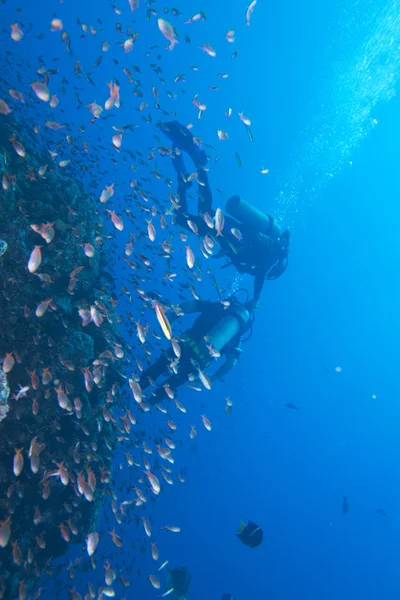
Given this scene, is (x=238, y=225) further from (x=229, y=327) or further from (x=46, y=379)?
(x=46, y=379)

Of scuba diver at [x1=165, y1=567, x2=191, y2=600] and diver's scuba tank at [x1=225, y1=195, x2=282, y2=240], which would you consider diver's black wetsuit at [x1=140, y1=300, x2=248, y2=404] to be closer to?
diver's scuba tank at [x1=225, y1=195, x2=282, y2=240]

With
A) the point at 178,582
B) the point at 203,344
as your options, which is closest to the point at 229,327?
the point at 203,344

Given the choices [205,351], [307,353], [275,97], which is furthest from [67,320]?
[307,353]

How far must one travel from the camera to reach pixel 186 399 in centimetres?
3856

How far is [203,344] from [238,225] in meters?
3.58

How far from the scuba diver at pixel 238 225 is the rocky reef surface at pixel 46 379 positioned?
2.64 metres

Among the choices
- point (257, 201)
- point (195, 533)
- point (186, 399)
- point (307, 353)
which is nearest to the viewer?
point (195, 533)

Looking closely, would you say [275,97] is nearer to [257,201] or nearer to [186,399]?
[257,201]

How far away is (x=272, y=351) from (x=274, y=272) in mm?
48946

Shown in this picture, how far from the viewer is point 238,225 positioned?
29.6ft

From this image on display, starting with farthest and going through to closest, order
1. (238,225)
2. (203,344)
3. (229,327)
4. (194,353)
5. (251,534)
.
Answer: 1. (238,225)
2. (229,327)
3. (203,344)
4. (194,353)
5. (251,534)

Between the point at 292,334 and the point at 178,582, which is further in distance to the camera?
the point at 292,334

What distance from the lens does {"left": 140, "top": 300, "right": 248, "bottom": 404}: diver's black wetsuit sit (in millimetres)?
7160

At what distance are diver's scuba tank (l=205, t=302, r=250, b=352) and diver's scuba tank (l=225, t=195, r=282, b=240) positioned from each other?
2303 millimetres
